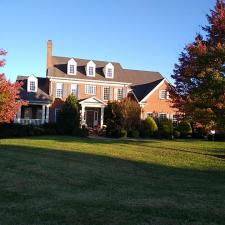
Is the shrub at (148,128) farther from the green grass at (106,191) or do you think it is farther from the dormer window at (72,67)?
the green grass at (106,191)

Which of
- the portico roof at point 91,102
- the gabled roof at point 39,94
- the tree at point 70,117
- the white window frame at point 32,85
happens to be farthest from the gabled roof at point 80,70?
the tree at point 70,117

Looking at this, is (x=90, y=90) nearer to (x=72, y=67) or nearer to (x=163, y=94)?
(x=72, y=67)

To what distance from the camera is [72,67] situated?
2040 inches

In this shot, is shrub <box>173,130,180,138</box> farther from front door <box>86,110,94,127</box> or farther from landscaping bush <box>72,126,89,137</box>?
landscaping bush <box>72,126,89,137</box>

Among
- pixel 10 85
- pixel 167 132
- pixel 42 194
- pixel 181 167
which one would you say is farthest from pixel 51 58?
pixel 42 194

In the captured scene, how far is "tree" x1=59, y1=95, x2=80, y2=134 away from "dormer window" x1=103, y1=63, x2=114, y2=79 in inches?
350

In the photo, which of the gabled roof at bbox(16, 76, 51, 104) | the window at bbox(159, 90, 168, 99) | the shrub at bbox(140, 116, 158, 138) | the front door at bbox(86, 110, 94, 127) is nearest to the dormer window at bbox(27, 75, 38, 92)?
the gabled roof at bbox(16, 76, 51, 104)

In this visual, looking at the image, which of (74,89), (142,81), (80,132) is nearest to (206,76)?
(80,132)

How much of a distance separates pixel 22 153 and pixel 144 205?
12.5m

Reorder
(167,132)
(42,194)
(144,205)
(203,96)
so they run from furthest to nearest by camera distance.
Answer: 1. (167,132)
2. (203,96)
3. (42,194)
4. (144,205)

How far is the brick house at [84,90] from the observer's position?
4991 cm

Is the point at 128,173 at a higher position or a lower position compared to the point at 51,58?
lower

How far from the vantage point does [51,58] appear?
51.9 meters

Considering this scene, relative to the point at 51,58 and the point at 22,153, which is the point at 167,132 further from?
the point at 22,153
